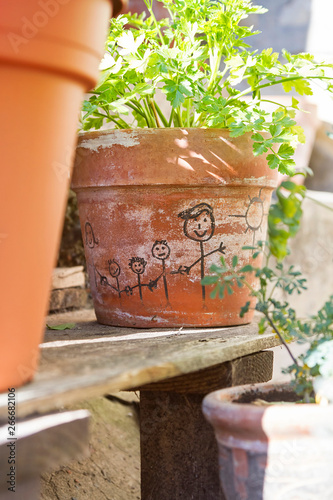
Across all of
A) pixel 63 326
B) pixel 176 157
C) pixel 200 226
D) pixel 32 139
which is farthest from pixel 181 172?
pixel 32 139

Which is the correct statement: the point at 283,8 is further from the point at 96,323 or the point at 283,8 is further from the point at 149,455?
the point at 149,455

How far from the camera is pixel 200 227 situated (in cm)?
137

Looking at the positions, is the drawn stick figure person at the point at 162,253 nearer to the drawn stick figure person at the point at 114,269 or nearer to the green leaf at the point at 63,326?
the drawn stick figure person at the point at 114,269

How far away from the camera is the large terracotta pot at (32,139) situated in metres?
0.74

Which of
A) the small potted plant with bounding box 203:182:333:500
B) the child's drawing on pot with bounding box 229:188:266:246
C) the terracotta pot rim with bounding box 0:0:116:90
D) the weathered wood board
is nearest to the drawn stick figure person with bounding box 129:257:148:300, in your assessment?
the weathered wood board

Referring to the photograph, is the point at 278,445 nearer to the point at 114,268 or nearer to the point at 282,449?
Answer: the point at 282,449

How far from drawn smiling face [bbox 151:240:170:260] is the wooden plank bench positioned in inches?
7.3

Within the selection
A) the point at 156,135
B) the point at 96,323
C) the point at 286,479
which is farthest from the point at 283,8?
the point at 286,479

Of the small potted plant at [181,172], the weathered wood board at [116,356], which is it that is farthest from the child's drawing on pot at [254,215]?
the weathered wood board at [116,356]

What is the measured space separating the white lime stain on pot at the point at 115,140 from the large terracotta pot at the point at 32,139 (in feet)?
1.76

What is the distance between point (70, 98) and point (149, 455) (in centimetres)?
Answer: 93

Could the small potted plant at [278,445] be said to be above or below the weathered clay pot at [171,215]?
below

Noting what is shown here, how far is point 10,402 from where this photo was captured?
720 millimetres

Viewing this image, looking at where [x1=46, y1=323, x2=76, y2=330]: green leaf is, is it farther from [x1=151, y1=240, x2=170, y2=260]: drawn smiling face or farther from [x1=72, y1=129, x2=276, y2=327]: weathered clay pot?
[x1=151, y1=240, x2=170, y2=260]: drawn smiling face
